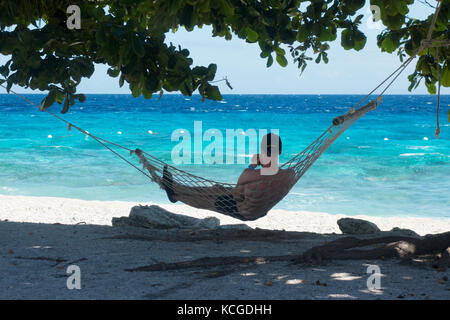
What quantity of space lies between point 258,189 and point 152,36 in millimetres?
1152

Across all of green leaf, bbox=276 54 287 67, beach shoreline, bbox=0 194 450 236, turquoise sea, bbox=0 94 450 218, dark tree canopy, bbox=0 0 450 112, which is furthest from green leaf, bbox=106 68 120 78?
turquoise sea, bbox=0 94 450 218

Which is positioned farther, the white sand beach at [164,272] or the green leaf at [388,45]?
the green leaf at [388,45]

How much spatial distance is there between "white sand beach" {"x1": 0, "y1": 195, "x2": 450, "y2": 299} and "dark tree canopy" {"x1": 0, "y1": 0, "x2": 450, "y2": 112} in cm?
91

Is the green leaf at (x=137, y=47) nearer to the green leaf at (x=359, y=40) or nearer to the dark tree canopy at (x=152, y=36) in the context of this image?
the dark tree canopy at (x=152, y=36)

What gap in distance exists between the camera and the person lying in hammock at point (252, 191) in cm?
302

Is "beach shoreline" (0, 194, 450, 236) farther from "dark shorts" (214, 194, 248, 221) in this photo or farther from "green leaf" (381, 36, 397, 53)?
"green leaf" (381, 36, 397, 53)

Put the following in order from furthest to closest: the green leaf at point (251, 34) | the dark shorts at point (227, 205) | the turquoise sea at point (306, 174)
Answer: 1. the turquoise sea at point (306, 174)
2. the dark shorts at point (227, 205)
3. the green leaf at point (251, 34)

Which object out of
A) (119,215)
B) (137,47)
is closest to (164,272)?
(137,47)

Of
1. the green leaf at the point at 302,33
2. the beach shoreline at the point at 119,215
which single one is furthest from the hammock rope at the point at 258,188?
the beach shoreline at the point at 119,215

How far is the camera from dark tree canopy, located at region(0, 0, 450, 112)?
219 cm

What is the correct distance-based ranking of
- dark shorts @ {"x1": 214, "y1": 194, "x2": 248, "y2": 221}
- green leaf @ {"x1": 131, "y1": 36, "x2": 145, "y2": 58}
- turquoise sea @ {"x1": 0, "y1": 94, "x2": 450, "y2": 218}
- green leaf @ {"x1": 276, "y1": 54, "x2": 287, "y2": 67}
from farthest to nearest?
1. turquoise sea @ {"x1": 0, "y1": 94, "x2": 450, "y2": 218}
2. dark shorts @ {"x1": 214, "y1": 194, "x2": 248, "y2": 221}
3. green leaf @ {"x1": 276, "y1": 54, "x2": 287, "y2": 67}
4. green leaf @ {"x1": 131, "y1": 36, "x2": 145, "y2": 58}

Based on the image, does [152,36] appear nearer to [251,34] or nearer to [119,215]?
[251,34]

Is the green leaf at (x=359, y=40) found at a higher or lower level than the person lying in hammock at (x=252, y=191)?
higher

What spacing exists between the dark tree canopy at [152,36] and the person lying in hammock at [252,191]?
611 millimetres
